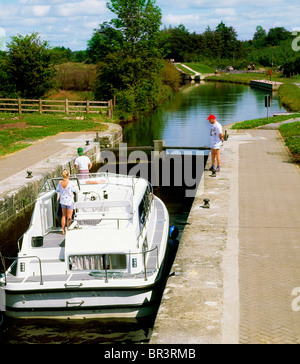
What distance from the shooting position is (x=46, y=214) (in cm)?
1221

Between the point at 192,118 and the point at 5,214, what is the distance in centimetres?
3154

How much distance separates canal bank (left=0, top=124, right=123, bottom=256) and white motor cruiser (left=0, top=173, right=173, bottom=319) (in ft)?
13.3

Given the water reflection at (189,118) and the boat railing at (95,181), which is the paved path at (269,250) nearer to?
the boat railing at (95,181)

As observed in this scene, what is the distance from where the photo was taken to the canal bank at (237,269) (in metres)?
7.66

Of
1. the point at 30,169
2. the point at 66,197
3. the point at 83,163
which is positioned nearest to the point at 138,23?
the point at 30,169

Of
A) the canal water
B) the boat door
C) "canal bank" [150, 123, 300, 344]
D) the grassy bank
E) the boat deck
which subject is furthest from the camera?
the grassy bank

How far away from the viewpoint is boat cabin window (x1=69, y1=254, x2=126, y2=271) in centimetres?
1013

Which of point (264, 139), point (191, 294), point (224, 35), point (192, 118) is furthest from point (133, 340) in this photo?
point (224, 35)

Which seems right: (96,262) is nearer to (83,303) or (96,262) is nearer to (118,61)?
(83,303)

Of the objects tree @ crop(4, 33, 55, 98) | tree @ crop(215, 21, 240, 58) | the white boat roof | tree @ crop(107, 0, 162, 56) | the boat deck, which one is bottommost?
the boat deck

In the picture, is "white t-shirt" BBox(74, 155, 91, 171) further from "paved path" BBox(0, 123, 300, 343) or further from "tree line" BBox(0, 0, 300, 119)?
"tree line" BBox(0, 0, 300, 119)

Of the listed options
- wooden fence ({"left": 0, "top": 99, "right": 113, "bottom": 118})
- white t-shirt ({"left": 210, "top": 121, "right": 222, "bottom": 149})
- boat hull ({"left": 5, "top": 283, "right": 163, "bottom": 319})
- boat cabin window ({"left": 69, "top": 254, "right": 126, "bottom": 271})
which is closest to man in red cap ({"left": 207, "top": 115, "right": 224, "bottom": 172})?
white t-shirt ({"left": 210, "top": 121, "right": 222, "bottom": 149})

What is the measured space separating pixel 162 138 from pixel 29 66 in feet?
52.8

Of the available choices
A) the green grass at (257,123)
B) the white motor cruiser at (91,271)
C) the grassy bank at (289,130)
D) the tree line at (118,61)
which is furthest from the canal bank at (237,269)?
the tree line at (118,61)
